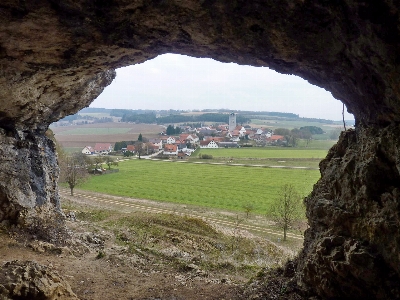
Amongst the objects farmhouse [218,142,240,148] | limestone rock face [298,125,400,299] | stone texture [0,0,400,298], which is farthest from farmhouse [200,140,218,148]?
limestone rock face [298,125,400,299]

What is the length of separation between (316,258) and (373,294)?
153 centimetres

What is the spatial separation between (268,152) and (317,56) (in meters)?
52.0

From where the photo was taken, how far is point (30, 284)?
786 centimetres

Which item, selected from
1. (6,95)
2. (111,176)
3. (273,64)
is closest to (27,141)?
(6,95)

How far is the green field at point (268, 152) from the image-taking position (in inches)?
2064

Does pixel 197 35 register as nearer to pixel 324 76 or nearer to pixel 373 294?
pixel 324 76

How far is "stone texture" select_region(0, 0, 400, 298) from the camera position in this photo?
6227mm

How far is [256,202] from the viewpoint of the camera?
1282 inches

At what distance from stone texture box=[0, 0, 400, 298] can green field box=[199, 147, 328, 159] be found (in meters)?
43.2

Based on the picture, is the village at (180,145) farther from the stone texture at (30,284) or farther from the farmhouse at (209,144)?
the stone texture at (30,284)

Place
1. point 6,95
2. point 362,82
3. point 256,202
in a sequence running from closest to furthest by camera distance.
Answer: point 362,82, point 6,95, point 256,202

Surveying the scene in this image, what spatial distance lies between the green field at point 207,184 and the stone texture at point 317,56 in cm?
2191

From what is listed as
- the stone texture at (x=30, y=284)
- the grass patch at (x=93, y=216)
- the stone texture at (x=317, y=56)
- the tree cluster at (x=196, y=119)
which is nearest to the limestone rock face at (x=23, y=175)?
the stone texture at (x=317, y=56)

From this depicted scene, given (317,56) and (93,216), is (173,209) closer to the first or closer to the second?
(93,216)
